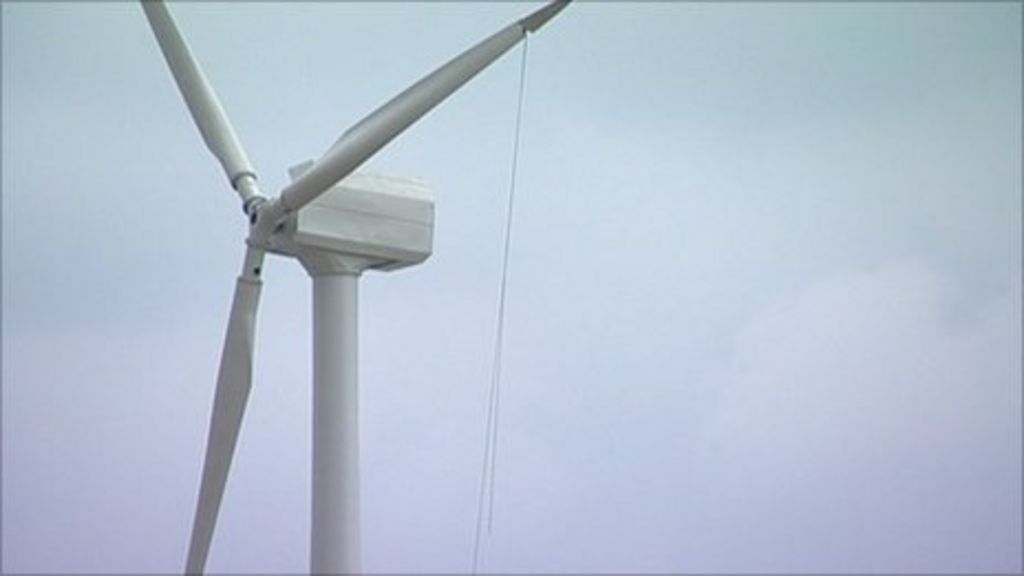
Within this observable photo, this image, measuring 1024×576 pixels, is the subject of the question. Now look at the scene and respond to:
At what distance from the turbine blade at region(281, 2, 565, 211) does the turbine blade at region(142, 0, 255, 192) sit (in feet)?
5.43

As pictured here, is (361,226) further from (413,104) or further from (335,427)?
(335,427)

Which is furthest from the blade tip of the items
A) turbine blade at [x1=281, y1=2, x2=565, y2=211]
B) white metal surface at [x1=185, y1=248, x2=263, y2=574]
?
white metal surface at [x1=185, y1=248, x2=263, y2=574]

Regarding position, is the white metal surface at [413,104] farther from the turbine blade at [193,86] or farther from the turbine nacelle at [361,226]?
the turbine blade at [193,86]

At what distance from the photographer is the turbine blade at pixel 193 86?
11094 mm

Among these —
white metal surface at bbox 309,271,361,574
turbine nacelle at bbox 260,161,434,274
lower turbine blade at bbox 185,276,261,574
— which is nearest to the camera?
white metal surface at bbox 309,271,361,574

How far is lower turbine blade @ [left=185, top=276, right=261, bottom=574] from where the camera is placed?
32.8ft

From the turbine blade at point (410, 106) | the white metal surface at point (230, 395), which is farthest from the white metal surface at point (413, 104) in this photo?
the white metal surface at point (230, 395)

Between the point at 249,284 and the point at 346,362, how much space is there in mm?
1149

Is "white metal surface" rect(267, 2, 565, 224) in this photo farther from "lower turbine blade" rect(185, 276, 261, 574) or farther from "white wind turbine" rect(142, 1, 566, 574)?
"lower turbine blade" rect(185, 276, 261, 574)

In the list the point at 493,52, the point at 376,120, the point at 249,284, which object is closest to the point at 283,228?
the point at 249,284

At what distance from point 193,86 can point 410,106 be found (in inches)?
113

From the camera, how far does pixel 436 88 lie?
32.2ft

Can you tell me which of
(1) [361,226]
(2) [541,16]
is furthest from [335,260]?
(2) [541,16]

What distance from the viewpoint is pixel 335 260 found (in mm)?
10031
